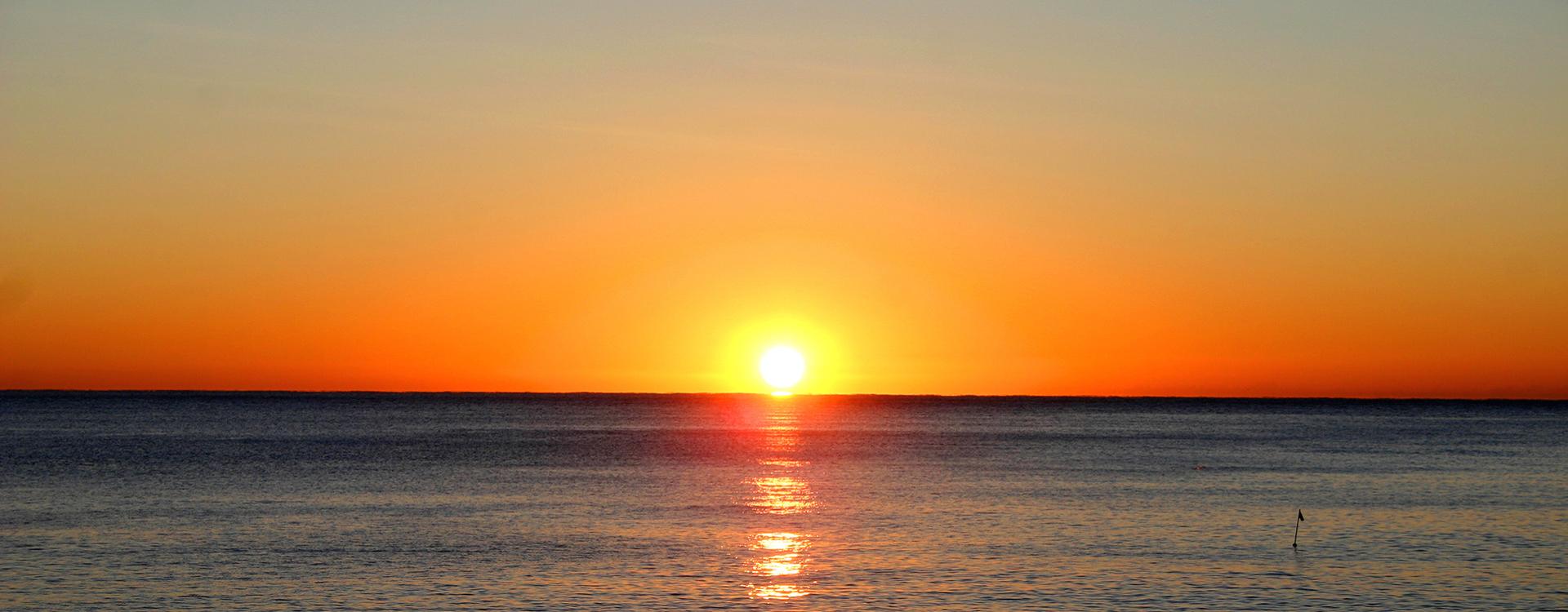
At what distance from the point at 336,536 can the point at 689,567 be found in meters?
14.9

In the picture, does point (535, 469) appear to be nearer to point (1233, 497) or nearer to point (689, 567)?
point (1233, 497)

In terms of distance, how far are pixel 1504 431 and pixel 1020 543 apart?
149 m

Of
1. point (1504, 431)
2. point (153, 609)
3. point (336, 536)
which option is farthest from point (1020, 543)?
point (1504, 431)

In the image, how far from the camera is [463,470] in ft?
294

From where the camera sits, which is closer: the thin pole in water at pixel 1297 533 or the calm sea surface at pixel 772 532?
the calm sea surface at pixel 772 532

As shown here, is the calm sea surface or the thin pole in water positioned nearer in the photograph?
the calm sea surface

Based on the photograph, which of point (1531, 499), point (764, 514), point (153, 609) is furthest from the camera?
point (1531, 499)

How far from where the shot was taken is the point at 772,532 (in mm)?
53812

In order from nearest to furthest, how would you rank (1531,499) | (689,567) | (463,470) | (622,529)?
(689,567)
(622,529)
(1531,499)
(463,470)

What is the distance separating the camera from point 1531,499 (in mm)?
68500

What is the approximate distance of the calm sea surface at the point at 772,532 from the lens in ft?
130

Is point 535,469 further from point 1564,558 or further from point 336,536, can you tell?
point 1564,558

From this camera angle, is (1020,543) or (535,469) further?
(535,469)

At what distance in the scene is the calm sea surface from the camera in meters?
39.6
